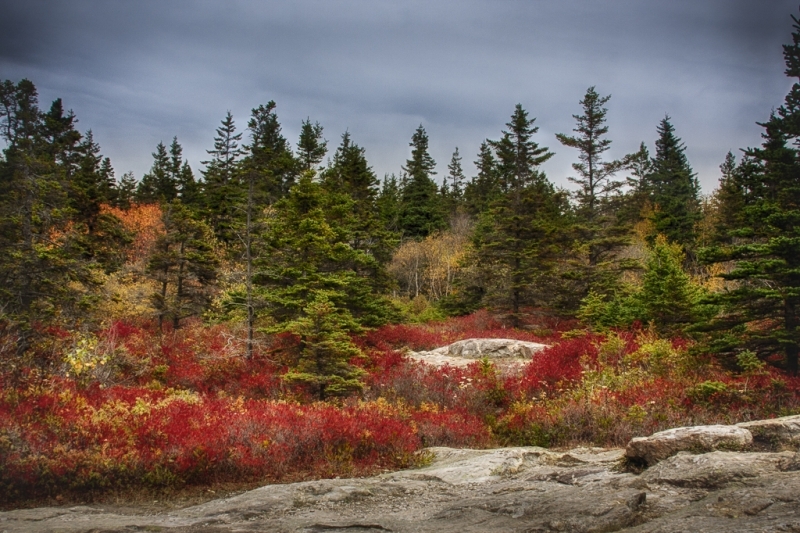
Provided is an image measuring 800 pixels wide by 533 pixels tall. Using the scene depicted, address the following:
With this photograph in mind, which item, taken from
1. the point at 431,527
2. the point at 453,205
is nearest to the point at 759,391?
the point at 431,527

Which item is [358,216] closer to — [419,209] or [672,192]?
[419,209]

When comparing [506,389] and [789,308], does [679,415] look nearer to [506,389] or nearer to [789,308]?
[789,308]

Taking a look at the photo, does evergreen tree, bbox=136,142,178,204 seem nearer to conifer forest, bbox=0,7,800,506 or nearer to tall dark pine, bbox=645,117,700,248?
conifer forest, bbox=0,7,800,506

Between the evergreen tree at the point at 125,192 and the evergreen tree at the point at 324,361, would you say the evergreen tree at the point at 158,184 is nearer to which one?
the evergreen tree at the point at 125,192

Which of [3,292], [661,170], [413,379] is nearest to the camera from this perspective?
[3,292]

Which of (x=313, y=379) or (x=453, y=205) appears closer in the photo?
(x=313, y=379)

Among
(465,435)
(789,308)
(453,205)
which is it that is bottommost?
(465,435)

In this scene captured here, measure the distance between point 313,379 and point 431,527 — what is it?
8468 millimetres

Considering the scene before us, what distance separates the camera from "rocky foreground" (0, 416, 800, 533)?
13.9 ft

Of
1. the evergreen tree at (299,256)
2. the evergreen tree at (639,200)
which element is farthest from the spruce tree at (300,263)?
the evergreen tree at (639,200)

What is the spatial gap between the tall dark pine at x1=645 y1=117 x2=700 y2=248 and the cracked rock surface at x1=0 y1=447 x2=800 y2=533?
1611 inches

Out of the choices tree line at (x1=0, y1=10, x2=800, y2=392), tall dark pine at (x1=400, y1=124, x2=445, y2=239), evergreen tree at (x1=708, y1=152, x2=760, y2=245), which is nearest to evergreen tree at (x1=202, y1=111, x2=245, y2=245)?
tree line at (x1=0, y1=10, x2=800, y2=392)

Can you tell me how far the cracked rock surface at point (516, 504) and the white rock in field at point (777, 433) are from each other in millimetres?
912

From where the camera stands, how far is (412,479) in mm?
6641
